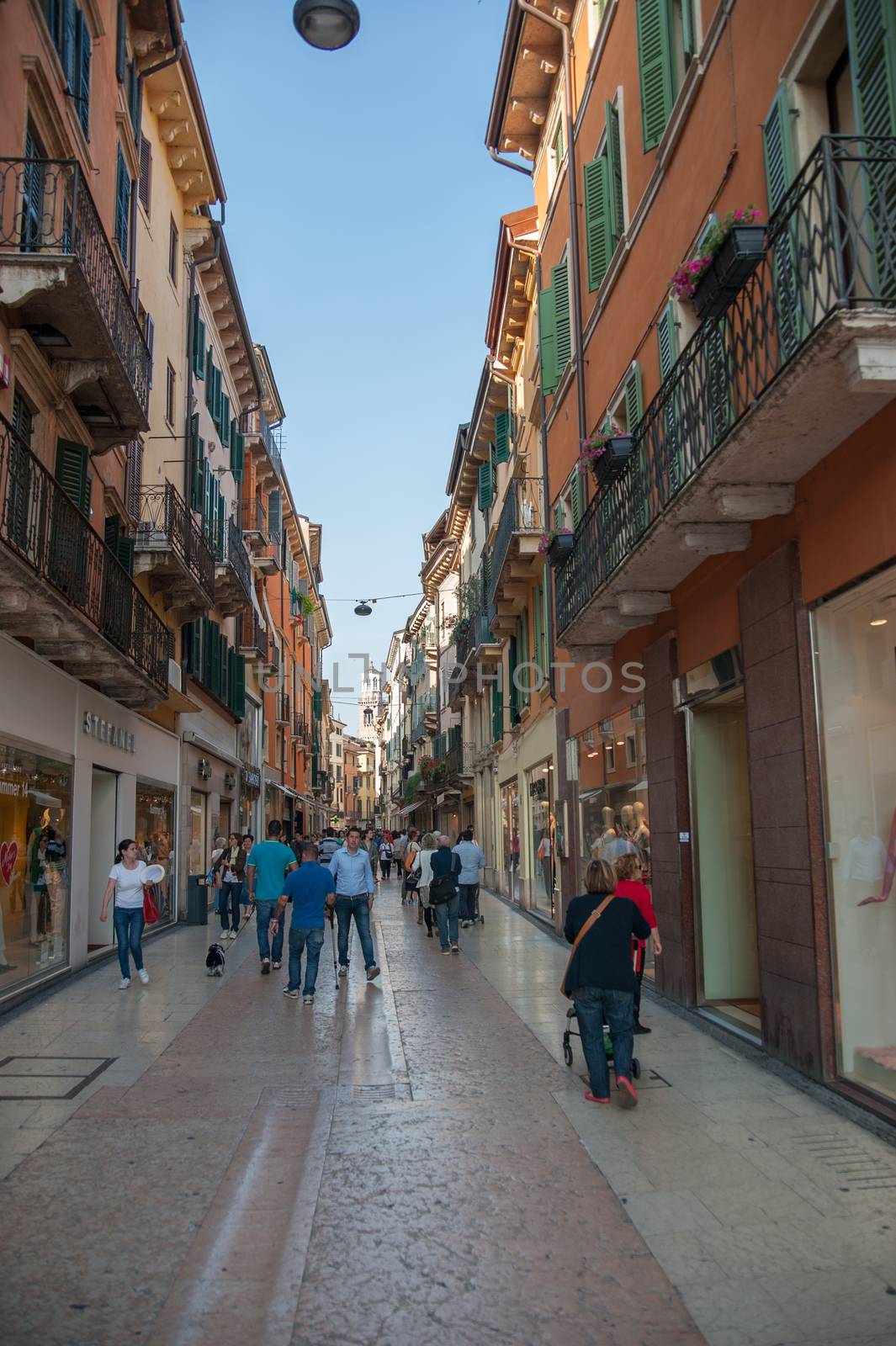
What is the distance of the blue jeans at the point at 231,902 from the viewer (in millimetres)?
18000

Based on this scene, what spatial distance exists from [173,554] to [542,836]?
882 centimetres

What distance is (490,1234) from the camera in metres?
4.93

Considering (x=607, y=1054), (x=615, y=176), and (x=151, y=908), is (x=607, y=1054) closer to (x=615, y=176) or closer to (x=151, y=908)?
(x=615, y=176)

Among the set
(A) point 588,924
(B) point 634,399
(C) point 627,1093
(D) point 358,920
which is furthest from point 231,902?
(C) point 627,1093

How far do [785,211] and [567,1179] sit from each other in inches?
219

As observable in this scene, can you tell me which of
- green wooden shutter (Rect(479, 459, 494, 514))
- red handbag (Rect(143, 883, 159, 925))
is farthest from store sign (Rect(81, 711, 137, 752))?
green wooden shutter (Rect(479, 459, 494, 514))

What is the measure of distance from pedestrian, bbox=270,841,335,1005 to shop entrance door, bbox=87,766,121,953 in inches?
226

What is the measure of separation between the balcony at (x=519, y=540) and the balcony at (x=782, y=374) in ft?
31.5

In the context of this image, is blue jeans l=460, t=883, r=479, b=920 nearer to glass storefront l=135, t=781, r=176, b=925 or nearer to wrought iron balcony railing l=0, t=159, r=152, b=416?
glass storefront l=135, t=781, r=176, b=925

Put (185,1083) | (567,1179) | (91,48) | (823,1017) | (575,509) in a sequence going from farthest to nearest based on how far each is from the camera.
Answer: (575,509), (91,48), (185,1083), (823,1017), (567,1179)

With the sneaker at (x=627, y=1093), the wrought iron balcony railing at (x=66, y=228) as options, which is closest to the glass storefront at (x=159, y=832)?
the wrought iron balcony railing at (x=66, y=228)

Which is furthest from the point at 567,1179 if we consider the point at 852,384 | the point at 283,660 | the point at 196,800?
the point at 283,660

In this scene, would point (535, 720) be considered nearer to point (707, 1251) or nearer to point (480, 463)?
point (480, 463)

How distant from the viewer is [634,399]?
40.4ft
